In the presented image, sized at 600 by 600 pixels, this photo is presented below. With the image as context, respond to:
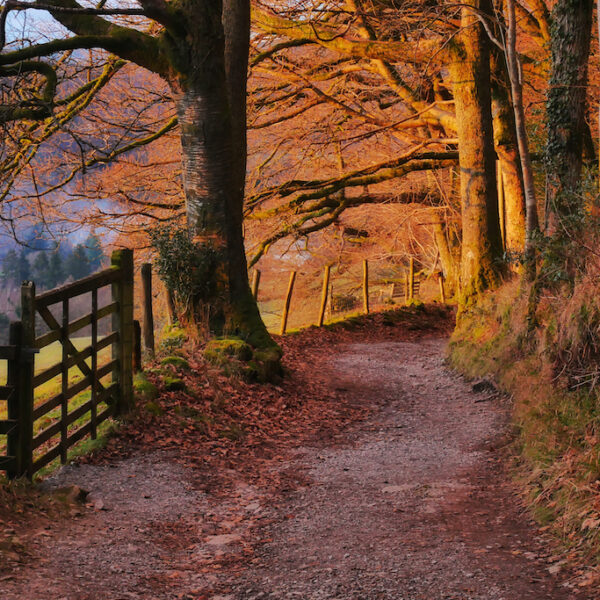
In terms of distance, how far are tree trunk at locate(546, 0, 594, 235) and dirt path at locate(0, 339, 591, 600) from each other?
3.15 meters

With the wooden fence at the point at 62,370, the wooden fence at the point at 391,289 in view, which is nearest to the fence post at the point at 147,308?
the wooden fence at the point at 62,370

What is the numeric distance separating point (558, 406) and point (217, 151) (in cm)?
632

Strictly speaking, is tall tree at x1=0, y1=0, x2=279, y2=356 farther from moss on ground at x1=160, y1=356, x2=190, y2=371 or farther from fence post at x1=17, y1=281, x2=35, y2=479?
fence post at x1=17, y1=281, x2=35, y2=479

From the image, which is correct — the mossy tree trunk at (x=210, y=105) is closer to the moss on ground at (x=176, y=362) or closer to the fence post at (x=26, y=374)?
the moss on ground at (x=176, y=362)

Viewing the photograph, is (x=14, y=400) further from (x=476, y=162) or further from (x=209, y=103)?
(x=476, y=162)

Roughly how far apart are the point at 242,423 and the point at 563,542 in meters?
4.82

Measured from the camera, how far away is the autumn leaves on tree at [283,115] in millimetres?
9773

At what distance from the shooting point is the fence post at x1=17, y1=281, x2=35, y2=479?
6.27 m

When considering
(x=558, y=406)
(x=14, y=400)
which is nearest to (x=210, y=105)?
(x=14, y=400)

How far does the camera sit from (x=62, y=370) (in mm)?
6930

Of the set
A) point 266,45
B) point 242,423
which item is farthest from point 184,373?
point 266,45

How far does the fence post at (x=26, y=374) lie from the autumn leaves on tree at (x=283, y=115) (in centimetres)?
211

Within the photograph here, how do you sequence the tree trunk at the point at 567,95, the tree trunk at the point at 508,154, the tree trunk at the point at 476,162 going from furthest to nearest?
the tree trunk at the point at 508,154
the tree trunk at the point at 476,162
the tree trunk at the point at 567,95

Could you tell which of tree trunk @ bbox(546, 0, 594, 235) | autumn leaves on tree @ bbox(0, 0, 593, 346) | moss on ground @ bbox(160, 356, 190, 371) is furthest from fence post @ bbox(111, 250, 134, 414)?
tree trunk @ bbox(546, 0, 594, 235)
